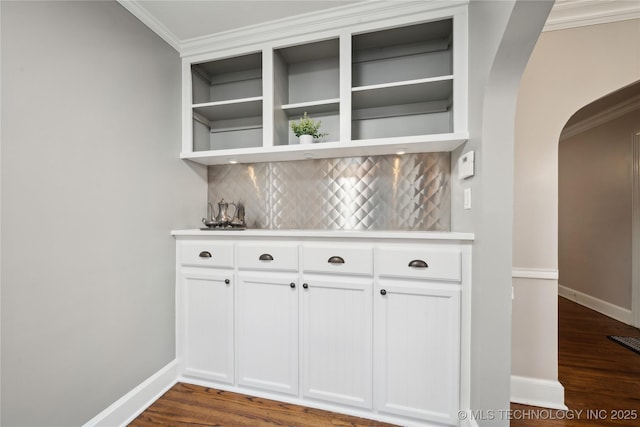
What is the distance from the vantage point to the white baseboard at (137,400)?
1498mm

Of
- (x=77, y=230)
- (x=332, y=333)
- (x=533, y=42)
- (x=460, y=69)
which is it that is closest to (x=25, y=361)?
(x=77, y=230)

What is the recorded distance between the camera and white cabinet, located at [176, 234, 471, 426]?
1.52 metres

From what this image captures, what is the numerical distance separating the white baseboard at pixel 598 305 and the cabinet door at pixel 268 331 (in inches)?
154

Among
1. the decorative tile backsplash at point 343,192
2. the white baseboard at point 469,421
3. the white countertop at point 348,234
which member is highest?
the decorative tile backsplash at point 343,192

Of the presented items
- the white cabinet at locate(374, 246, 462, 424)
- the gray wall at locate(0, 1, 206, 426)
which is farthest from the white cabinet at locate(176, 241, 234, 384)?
the white cabinet at locate(374, 246, 462, 424)

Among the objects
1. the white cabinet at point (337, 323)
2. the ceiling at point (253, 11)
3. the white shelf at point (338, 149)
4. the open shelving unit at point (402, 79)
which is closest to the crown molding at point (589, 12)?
the ceiling at point (253, 11)

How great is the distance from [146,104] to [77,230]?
90 cm

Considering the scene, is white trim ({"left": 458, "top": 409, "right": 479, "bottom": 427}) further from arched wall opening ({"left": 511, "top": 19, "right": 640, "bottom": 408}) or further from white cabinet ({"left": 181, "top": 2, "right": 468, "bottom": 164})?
white cabinet ({"left": 181, "top": 2, "right": 468, "bottom": 164})

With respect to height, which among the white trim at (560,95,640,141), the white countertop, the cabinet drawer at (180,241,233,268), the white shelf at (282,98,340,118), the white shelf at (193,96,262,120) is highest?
the white trim at (560,95,640,141)

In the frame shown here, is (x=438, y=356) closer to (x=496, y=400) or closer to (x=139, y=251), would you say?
(x=496, y=400)

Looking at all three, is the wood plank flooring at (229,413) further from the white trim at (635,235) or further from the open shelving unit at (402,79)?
the white trim at (635,235)

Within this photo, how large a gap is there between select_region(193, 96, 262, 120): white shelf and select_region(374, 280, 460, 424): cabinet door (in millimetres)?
1622

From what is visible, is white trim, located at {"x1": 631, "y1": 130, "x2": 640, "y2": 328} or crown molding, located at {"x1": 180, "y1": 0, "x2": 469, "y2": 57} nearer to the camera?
crown molding, located at {"x1": 180, "y1": 0, "x2": 469, "y2": 57}

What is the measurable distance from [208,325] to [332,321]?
902 millimetres
